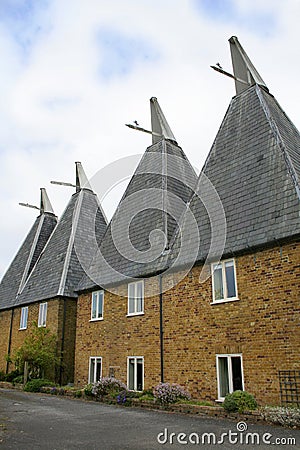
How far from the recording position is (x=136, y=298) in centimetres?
1753

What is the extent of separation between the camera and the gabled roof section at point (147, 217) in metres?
17.9

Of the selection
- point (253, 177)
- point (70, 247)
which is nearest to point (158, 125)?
point (70, 247)

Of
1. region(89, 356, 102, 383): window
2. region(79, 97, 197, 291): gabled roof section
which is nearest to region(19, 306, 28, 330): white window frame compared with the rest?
region(79, 97, 197, 291): gabled roof section

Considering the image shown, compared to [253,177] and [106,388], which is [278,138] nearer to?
[253,177]

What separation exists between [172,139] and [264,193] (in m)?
10.5

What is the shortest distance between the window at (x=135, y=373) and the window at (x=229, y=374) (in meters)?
4.02

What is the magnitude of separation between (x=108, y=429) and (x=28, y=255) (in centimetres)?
2260

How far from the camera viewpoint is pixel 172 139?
23438 mm

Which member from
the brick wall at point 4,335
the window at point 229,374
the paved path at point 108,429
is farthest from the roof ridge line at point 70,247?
the window at point 229,374

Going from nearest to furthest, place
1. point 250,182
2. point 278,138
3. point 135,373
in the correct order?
point 250,182, point 278,138, point 135,373

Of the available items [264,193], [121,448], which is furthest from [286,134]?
[121,448]

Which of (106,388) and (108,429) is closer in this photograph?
(108,429)

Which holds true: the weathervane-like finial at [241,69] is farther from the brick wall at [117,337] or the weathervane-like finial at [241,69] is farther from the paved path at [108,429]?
the paved path at [108,429]

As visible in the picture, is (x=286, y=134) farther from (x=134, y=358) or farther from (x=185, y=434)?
(x=185, y=434)
